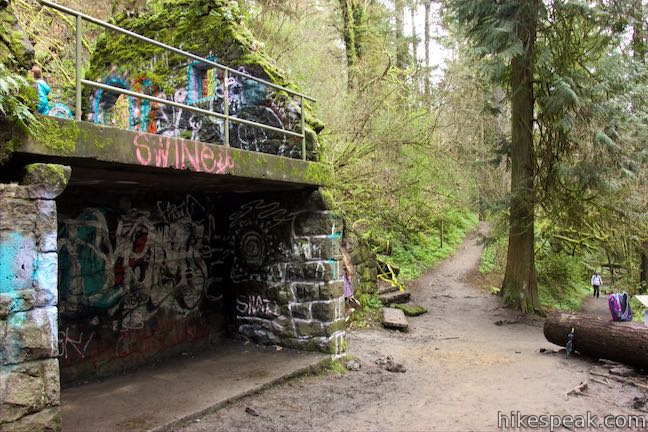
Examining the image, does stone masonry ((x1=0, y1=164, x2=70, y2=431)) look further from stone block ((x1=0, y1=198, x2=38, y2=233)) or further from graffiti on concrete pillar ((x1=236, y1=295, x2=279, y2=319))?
graffiti on concrete pillar ((x1=236, y1=295, x2=279, y2=319))

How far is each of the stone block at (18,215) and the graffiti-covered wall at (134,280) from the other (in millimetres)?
2706

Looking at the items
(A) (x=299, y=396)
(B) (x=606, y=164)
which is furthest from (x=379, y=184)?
(A) (x=299, y=396)

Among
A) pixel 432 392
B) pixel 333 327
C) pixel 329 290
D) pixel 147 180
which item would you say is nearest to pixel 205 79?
pixel 147 180

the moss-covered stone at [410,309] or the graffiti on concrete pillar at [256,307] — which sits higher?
the graffiti on concrete pillar at [256,307]

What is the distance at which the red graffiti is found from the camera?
14.3 feet

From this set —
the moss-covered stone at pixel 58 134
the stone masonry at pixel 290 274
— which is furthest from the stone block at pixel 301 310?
the moss-covered stone at pixel 58 134

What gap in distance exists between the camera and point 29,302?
333 cm

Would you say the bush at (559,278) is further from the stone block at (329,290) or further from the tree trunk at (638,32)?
the stone block at (329,290)

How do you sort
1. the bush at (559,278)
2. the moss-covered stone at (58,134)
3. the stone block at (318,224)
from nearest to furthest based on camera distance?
1. the moss-covered stone at (58,134)
2. the stone block at (318,224)
3. the bush at (559,278)

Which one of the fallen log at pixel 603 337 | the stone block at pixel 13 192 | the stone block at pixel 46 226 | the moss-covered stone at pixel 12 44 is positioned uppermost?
the moss-covered stone at pixel 12 44

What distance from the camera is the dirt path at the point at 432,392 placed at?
5230 mm

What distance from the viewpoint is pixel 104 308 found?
6332 millimetres

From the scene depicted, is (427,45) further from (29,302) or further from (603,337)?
(29,302)

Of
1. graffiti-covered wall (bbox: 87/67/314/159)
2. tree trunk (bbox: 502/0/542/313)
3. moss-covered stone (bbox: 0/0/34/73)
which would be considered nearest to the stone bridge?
moss-covered stone (bbox: 0/0/34/73)
